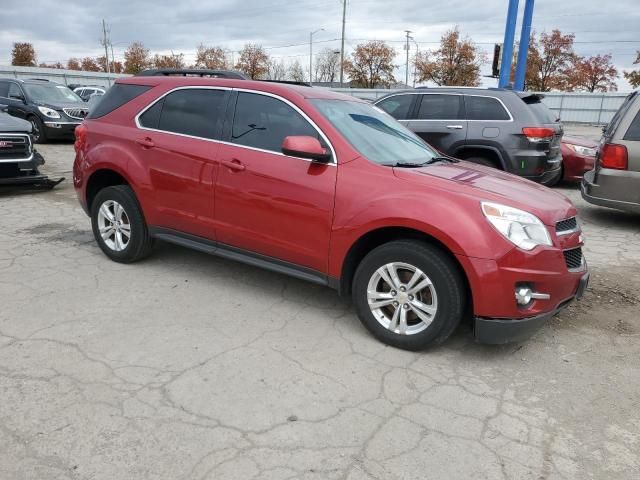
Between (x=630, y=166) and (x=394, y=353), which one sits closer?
(x=394, y=353)

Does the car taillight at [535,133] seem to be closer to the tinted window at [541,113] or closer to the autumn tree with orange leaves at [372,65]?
the tinted window at [541,113]

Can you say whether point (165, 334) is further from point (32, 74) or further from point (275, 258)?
point (32, 74)

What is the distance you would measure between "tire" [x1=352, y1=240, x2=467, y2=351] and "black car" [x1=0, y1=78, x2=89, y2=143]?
13089 millimetres

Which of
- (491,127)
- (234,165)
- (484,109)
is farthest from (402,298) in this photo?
(484,109)

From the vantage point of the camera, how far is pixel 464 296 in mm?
3338

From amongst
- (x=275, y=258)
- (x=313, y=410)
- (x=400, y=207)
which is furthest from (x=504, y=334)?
(x=275, y=258)

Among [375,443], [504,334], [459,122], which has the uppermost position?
[459,122]

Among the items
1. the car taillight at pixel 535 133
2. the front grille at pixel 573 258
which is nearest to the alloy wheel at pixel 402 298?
the front grille at pixel 573 258

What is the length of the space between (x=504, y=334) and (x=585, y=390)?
1.83 ft

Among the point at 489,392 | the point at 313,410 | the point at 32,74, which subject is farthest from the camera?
the point at 32,74

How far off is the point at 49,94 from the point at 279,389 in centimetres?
1504

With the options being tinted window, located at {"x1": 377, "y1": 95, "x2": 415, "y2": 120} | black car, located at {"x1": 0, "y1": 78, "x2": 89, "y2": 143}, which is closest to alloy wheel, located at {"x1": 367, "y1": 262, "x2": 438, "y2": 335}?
tinted window, located at {"x1": 377, "y1": 95, "x2": 415, "y2": 120}

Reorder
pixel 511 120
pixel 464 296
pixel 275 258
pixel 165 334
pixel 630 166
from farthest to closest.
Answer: pixel 511 120, pixel 630 166, pixel 275 258, pixel 165 334, pixel 464 296

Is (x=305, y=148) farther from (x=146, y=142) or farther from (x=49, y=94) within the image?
(x=49, y=94)
